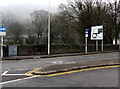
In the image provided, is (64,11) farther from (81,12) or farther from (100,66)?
(100,66)

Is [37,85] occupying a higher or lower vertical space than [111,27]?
lower

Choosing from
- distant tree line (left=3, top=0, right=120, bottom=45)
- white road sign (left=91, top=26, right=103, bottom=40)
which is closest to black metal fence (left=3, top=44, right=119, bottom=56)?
white road sign (left=91, top=26, right=103, bottom=40)

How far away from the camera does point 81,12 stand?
31812 mm

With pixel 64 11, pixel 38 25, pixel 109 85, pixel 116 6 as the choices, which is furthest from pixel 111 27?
pixel 109 85

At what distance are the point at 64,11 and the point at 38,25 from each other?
63.7 ft

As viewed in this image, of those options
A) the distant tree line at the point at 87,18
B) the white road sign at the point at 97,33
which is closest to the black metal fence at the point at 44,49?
the white road sign at the point at 97,33

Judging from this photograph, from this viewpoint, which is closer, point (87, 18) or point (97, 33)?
point (97, 33)

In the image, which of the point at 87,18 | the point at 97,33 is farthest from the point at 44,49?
the point at 87,18

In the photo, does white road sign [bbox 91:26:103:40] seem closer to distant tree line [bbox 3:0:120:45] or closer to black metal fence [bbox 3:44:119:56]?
black metal fence [bbox 3:44:119:56]

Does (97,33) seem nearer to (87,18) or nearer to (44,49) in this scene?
(87,18)

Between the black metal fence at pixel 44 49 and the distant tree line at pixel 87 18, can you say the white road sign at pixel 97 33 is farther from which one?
the distant tree line at pixel 87 18

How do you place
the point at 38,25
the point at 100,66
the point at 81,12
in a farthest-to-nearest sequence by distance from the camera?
the point at 38,25, the point at 81,12, the point at 100,66

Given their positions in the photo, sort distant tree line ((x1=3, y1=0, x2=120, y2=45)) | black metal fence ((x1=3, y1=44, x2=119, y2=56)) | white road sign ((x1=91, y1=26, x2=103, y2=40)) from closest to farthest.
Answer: black metal fence ((x1=3, y1=44, x2=119, y2=56)) → white road sign ((x1=91, y1=26, x2=103, y2=40)) → distant tree line ((x1=3, y1=0, x2=120, y2=45))

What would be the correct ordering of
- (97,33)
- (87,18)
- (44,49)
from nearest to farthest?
(44,49)
(97,33)
(87,18)
